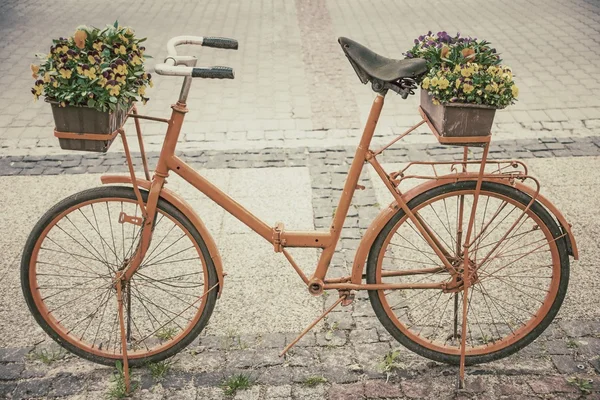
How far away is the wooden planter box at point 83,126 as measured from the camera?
285cm

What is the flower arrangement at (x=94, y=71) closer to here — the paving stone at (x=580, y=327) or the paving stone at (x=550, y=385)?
the paving stone at (x=550, y=385)

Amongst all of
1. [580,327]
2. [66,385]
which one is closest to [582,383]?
[580,327]

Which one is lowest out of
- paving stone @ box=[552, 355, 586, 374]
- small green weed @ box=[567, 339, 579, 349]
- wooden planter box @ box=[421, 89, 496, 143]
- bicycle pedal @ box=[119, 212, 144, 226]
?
small green weed @ box=[567, 339, 579, 349]

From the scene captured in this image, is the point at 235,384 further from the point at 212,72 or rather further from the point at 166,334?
the point at 212,72

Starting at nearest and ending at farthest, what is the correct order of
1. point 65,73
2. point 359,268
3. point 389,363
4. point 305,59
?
1. point 65,73
2. point 359,268
3. point 389,363
4. point 305,59

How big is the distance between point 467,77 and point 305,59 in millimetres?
5966

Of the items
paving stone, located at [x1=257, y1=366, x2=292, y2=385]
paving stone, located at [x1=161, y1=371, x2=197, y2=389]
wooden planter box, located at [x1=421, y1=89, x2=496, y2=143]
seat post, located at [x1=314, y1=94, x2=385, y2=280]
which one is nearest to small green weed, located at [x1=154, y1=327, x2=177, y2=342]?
paving stone, located at [x1=161, y1=371, x2=197, y2=389]

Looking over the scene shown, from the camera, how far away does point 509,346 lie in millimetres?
3500

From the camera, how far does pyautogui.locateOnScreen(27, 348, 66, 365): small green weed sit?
11.7ft

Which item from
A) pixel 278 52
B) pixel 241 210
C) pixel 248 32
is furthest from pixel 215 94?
pixel 241 210

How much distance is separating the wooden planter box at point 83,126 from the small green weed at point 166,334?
1.30m

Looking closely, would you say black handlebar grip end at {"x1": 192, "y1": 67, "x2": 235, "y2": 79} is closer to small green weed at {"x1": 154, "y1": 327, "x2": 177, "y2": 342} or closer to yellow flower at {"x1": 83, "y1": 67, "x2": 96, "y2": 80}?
yellow flower at {"x1": 83, "y1": 67, "x2": 96, "y2": 80}

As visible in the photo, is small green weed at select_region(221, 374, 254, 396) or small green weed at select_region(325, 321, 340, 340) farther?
small green weed at select_region(325, 321, 340, 340)

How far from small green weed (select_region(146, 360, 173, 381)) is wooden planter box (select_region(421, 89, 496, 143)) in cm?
188
